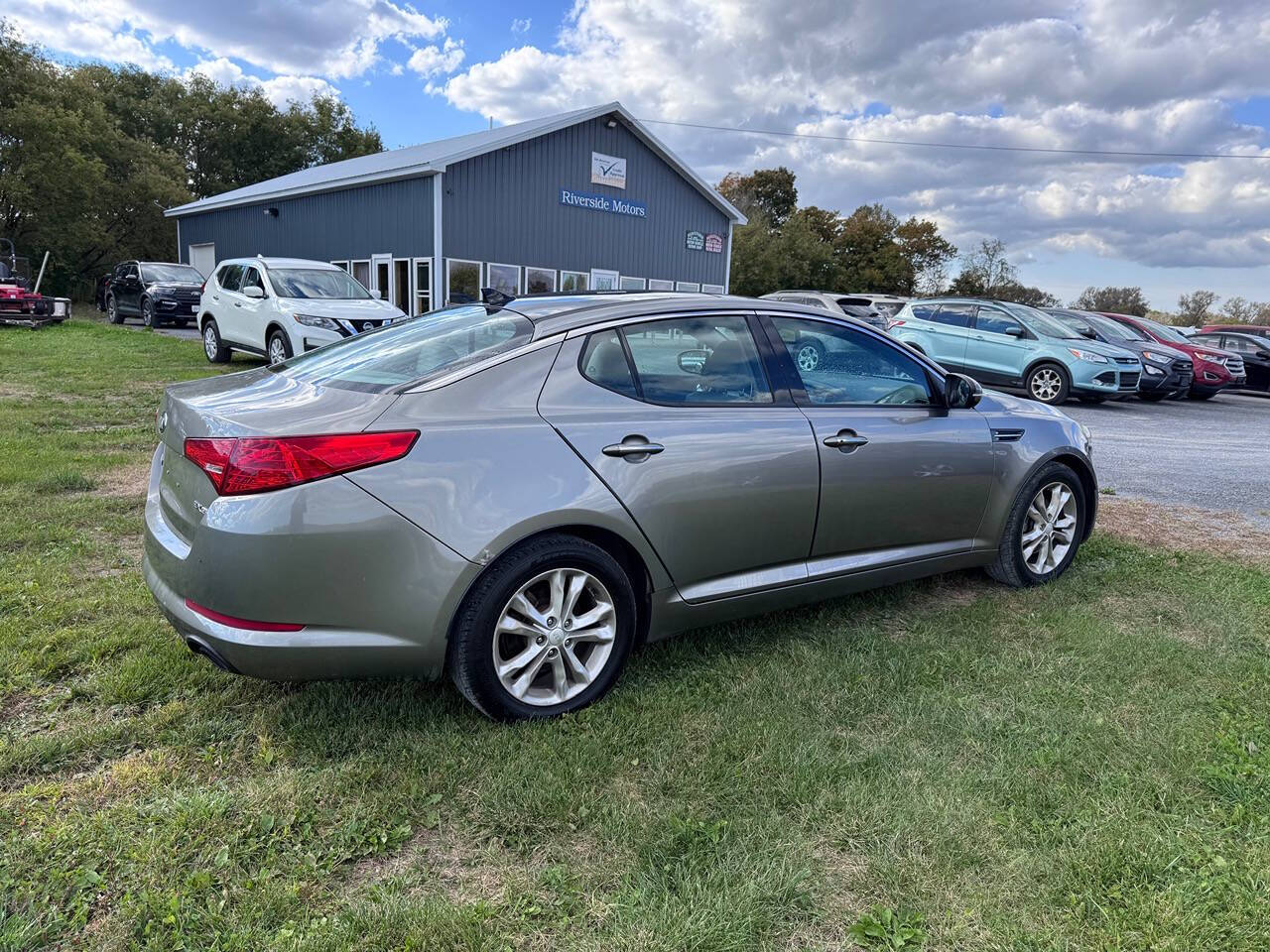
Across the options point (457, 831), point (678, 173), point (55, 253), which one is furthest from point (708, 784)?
point (55, 253)

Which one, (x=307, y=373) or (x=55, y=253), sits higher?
(x=55, y=253)

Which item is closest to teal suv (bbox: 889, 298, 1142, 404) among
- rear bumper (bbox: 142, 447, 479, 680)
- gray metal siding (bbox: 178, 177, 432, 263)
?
gray metal siding (bbox: 178, 177, 432, 263)

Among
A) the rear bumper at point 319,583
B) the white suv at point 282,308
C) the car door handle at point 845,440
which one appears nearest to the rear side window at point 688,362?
the car door handle at point 845,440

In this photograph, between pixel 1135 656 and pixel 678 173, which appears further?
pixel 678 173

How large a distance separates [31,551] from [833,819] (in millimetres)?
4065

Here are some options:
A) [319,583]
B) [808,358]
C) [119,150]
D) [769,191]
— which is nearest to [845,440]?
[808,358]

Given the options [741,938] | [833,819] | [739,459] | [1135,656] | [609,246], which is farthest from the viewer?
[609,246]

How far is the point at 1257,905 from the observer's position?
2.10 meters

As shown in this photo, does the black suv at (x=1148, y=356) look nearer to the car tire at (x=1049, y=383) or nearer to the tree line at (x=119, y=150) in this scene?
the car tire at (x=1049, y=383)

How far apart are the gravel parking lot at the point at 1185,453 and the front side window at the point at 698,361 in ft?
16.3

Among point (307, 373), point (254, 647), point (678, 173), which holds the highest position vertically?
point (678, 173)

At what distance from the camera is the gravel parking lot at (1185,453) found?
23.1ft

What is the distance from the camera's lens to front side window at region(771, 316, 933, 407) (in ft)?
11.7

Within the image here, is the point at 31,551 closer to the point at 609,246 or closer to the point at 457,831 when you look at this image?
the point at 457,831
